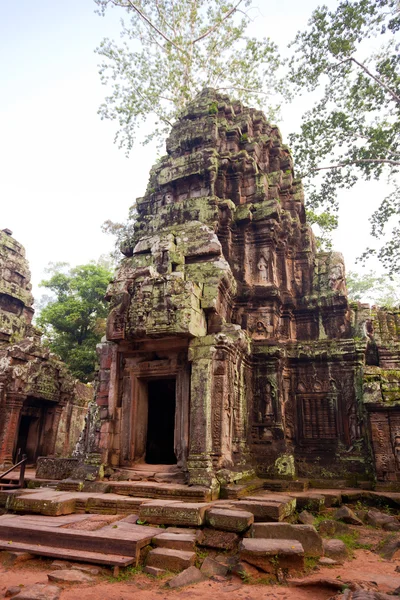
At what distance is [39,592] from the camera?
3.54m

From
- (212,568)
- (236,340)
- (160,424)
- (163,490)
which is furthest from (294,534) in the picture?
(160,424)

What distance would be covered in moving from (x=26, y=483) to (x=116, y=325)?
134 inches

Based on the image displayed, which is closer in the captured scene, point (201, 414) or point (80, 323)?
point (201, 414)

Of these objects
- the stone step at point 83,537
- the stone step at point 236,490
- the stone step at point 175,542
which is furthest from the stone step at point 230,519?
the stone step at point 236,490

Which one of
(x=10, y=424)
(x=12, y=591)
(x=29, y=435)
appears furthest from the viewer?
(x=29, y=435)

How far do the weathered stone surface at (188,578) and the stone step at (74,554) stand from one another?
1.72 ft

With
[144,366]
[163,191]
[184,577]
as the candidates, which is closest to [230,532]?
[184,577]

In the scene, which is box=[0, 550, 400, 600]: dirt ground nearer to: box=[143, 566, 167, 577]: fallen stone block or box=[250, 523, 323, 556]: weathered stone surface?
box=[143, 566, 167, 577]: fallen stone block

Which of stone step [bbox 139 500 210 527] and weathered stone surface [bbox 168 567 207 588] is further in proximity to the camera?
stone step [bbox 139 500 210 527]

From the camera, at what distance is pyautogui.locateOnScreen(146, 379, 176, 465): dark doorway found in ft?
32.3

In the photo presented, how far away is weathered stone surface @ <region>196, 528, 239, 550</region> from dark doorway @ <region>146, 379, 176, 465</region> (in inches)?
186

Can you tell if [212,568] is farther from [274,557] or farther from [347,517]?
[347,517]

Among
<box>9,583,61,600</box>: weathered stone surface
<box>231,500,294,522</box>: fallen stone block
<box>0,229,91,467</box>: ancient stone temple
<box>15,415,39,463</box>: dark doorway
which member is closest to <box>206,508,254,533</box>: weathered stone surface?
<box>231,500,294,522</box>: fallen stone block

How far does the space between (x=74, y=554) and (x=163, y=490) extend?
2.07 metres
